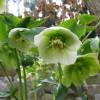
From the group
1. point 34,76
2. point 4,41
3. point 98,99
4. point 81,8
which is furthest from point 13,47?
point 81,8

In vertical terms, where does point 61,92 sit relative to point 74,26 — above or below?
below

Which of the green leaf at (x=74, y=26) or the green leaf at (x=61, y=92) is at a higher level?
the green leaf at (x=74, y=26)

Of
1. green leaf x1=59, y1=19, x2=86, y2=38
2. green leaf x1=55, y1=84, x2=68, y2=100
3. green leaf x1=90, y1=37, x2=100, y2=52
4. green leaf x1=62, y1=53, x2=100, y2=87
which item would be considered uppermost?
green leaf x1=59, y1=19, x2=86, y2=38

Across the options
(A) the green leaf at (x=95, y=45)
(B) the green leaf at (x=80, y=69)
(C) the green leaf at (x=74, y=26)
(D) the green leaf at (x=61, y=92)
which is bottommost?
(D) the green leaf at (x=61, y=92)

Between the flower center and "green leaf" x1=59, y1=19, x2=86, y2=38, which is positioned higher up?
"green leaf" x1=59, y1=19, x2=86, y2=38
